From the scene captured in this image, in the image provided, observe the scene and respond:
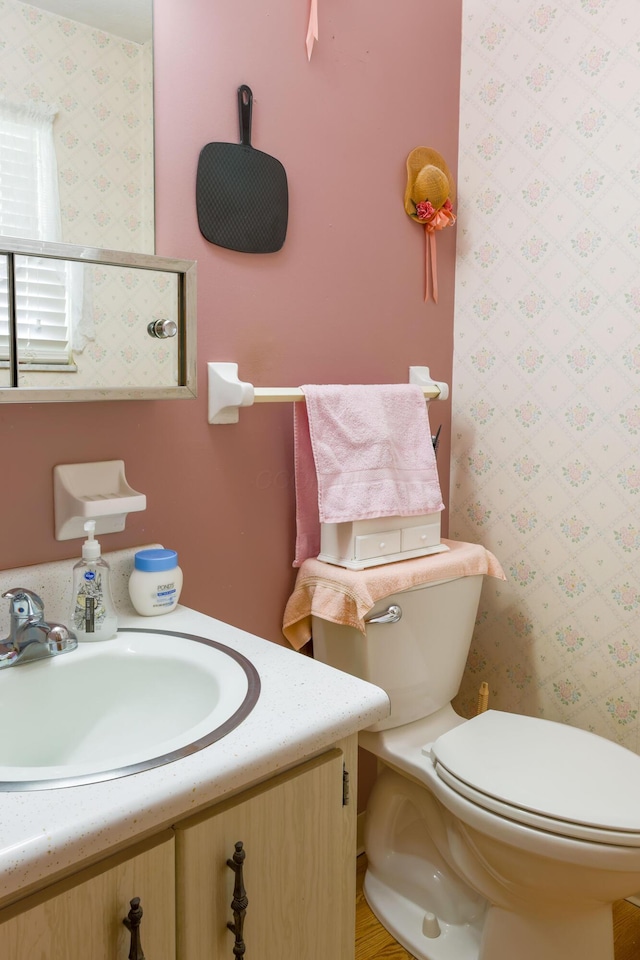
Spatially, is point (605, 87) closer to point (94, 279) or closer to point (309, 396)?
point (309, 396)

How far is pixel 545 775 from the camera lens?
4.15 ft

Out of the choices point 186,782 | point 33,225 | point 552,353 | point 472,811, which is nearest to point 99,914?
point 186,782

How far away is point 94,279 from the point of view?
1.05 m

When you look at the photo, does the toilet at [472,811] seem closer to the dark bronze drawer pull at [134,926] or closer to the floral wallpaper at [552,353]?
the floral wallpaper at [552,353]

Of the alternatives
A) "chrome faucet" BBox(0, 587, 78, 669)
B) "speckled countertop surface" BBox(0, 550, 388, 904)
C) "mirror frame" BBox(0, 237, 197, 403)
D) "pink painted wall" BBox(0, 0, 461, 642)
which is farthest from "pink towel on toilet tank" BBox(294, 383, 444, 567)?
"chrome faucet" BBox(0, 587, 78, 669)

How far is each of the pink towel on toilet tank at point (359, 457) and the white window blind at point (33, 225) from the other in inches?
19.5

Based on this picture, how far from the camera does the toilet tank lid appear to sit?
1.17m

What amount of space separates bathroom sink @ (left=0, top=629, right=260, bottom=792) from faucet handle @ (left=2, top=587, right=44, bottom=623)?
64mm

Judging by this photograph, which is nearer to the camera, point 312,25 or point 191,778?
point 191,778

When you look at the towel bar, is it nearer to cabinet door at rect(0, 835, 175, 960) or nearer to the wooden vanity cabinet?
the wooden vanity cabinet

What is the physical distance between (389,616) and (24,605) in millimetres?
673

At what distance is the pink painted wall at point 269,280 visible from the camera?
1202mm

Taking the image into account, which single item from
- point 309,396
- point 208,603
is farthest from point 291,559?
point 309,396

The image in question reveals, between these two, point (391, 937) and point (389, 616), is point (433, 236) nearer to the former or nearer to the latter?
point (389, 616)
